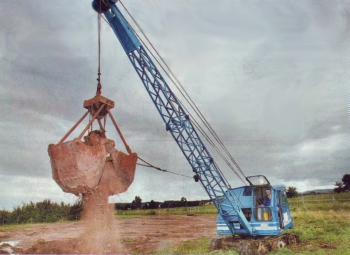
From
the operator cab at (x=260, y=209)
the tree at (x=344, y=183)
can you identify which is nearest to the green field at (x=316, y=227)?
the operator cab at (x=260, y=209)

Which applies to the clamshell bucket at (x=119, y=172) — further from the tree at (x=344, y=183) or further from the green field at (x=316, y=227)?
the tree at (x=344, y=183)

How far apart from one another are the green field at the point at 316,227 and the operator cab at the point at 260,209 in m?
0.68

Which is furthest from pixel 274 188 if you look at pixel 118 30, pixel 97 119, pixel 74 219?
pixel 74 219

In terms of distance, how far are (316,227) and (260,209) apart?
3.95 m

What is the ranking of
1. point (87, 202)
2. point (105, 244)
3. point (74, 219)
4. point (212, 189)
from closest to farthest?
point (87, 202) → point (105, 244) → point (212, 189) → point (74, 219)

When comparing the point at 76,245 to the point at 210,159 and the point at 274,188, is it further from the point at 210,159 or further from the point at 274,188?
the point at 274,188

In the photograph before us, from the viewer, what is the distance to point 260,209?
26.2ft

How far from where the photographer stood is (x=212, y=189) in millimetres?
8758

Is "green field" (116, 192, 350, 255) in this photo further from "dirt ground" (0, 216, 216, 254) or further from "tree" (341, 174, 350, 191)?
"tree" (341, 174, 350, 191)

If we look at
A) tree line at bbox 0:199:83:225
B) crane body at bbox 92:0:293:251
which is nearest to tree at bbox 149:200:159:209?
tree line at bbox 0:199:83:225

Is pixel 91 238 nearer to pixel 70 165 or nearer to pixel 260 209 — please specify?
pixel 70 165

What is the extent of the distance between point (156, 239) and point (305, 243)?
5.13m

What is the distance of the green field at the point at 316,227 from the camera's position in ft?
25.3

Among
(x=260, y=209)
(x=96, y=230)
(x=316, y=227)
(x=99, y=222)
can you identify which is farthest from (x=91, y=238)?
(x=316, y=227)
